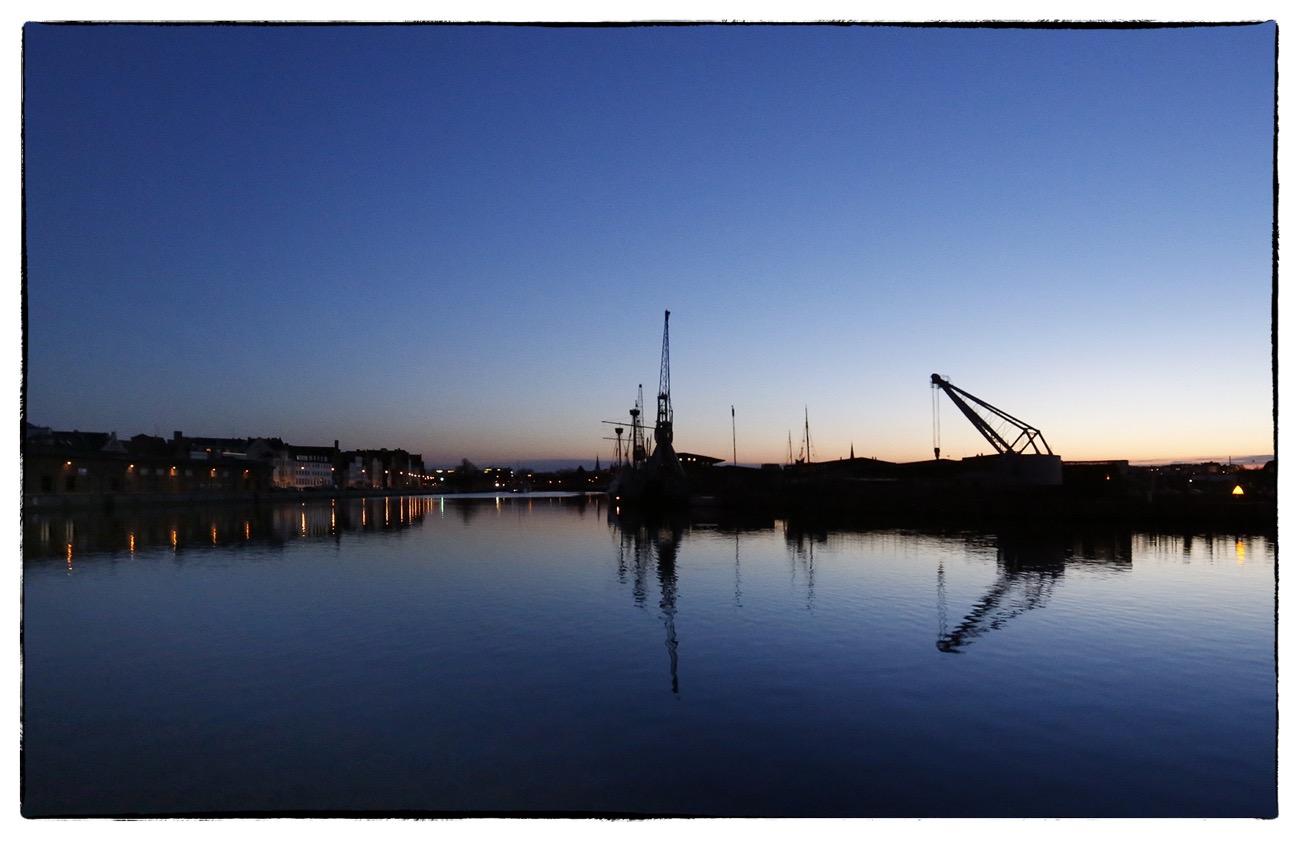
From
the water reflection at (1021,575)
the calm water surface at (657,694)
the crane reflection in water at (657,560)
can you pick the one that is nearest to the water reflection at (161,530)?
the calm water surface at (657,694)

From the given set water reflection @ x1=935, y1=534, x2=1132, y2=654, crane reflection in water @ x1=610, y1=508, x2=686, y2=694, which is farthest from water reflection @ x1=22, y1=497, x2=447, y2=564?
water reflection @ x1=935, y1=534, x2=1132, y2=654

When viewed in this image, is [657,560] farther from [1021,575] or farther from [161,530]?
[161,530]

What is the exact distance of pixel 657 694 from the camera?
13.4 metres

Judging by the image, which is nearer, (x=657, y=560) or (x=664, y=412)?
(x=657, y=560)

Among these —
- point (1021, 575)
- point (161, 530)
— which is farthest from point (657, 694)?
point (161, 530)

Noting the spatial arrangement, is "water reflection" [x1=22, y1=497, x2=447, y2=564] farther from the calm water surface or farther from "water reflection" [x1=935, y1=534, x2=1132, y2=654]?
"water reflection" [x1=935, y1=534, x2=1132, y2=654]

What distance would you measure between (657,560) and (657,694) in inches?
890

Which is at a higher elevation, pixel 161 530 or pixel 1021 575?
pixel 1021 575

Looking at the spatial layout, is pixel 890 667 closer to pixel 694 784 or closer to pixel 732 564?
pixel 694 784

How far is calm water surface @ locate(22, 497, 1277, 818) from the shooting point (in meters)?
9.31

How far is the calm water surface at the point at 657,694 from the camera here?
9312 mm

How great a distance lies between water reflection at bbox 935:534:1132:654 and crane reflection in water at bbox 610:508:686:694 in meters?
6.31

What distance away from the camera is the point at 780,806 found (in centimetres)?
888
